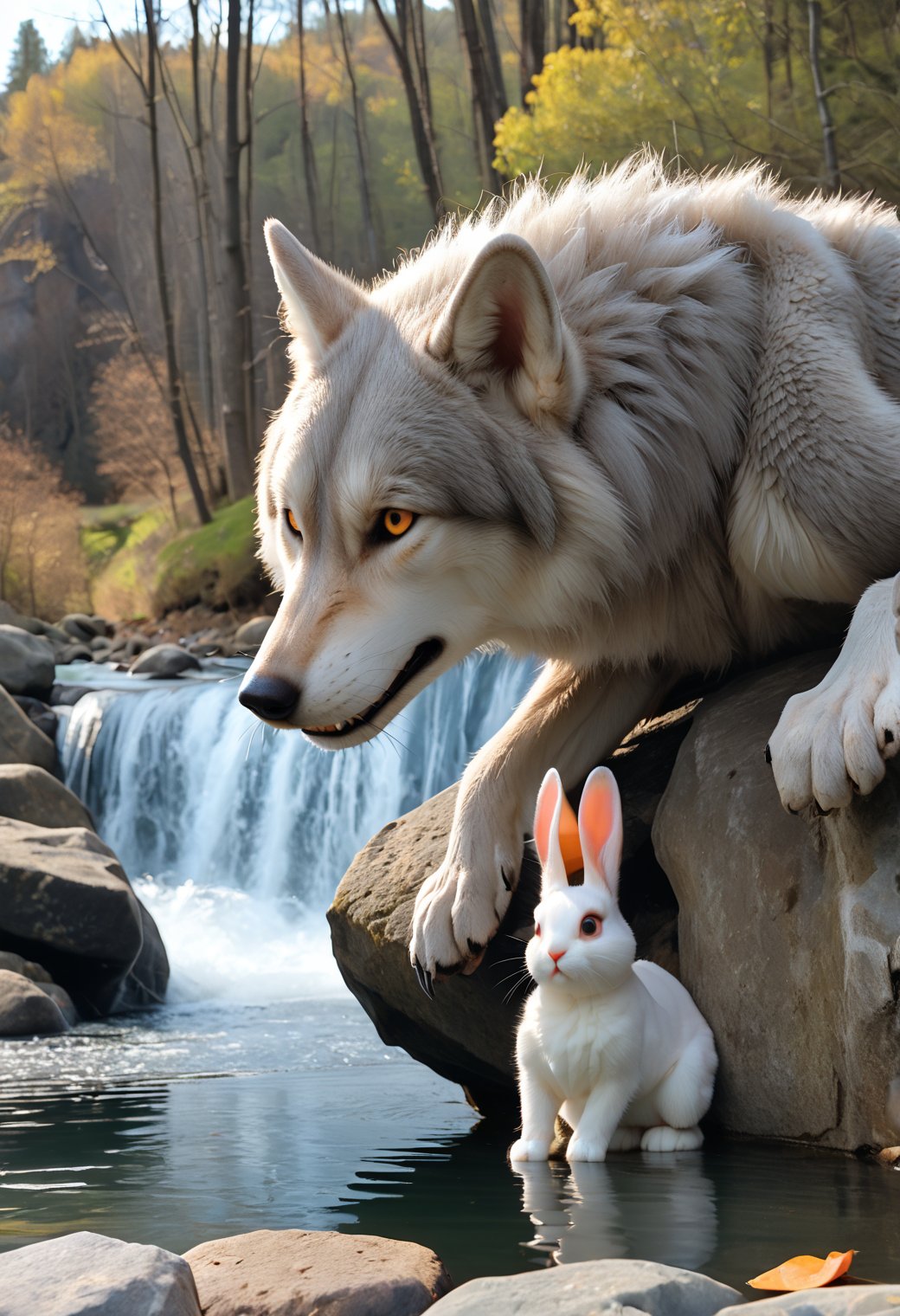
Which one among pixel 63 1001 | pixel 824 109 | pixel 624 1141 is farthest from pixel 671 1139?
pixel 824 109

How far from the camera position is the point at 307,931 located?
10820 millimetres

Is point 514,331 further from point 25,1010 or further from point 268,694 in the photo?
point 25,1010

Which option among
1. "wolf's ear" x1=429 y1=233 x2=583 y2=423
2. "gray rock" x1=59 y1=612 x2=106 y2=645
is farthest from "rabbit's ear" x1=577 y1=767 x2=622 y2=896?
"gray rock" x1=59 y1=612 x2=106 y2=645

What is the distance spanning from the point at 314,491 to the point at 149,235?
4139 centimetres

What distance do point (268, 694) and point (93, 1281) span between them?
1196mm

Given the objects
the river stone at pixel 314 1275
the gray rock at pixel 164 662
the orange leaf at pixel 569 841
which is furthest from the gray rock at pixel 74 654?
the river stone at pixel 314 1275

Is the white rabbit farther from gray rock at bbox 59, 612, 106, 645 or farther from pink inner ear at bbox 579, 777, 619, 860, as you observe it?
gray rock at bbox 59, 612, 106, 645

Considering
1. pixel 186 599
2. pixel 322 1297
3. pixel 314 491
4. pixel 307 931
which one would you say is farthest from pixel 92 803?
pixel 322 1297

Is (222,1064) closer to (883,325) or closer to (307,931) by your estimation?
(883,325)

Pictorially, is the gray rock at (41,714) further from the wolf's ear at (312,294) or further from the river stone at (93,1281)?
the river stone at (93,1281)

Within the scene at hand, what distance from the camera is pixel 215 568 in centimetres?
1984

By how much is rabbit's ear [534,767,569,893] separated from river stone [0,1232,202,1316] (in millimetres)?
1358

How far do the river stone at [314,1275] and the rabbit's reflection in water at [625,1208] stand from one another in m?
0.32

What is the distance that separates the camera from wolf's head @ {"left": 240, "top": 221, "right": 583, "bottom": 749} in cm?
309
